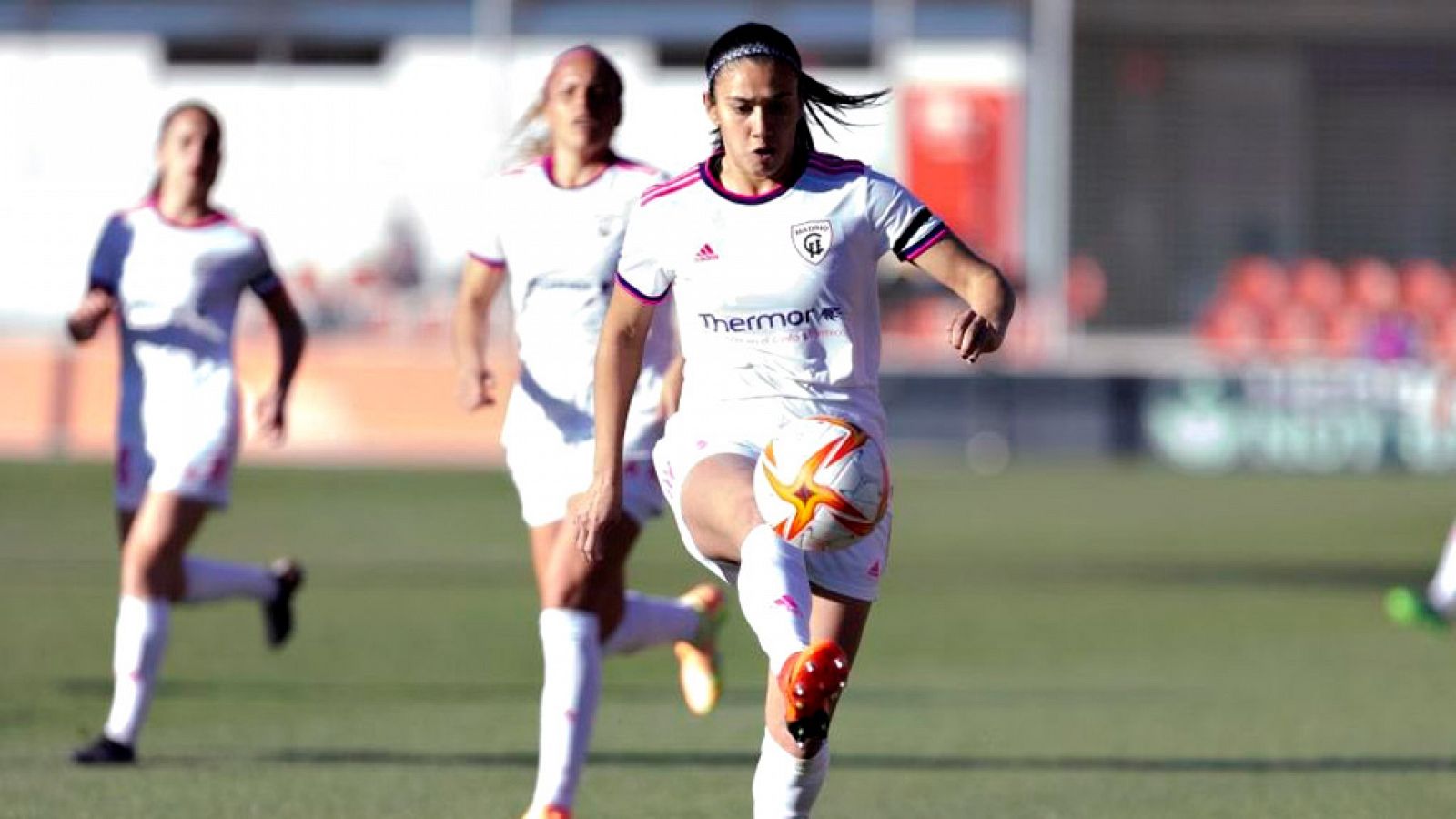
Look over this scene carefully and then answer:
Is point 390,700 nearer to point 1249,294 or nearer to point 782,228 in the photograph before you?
point 782,228

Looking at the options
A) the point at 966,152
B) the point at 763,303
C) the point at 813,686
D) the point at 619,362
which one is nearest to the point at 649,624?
the point at 619,362

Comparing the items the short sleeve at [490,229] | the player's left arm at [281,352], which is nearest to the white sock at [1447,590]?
the player's left arm at [281,352]

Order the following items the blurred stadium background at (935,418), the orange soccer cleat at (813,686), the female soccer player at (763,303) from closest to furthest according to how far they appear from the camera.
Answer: the orange soccer cleat at (813,686) → the female soccer player at (763,303) → the blurred stadium background at (935,418)

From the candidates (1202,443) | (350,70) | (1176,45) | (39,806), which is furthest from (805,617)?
(350,70)

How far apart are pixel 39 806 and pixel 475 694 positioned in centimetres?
395

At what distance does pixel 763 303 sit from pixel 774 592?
2.34 feet

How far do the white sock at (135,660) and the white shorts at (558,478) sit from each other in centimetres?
173

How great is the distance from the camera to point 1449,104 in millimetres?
35062

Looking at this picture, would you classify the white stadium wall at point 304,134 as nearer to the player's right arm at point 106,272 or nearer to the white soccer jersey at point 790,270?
the player's right arm at point 106,272

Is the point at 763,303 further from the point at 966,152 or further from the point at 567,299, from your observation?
the point at 966,152

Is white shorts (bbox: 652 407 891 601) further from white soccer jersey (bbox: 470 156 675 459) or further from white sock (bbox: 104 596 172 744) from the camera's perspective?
white sock (bbox: 104 596 172 744)

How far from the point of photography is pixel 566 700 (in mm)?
7902

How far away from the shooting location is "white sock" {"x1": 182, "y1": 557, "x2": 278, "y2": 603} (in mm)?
10117

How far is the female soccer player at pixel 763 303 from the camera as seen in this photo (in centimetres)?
650
